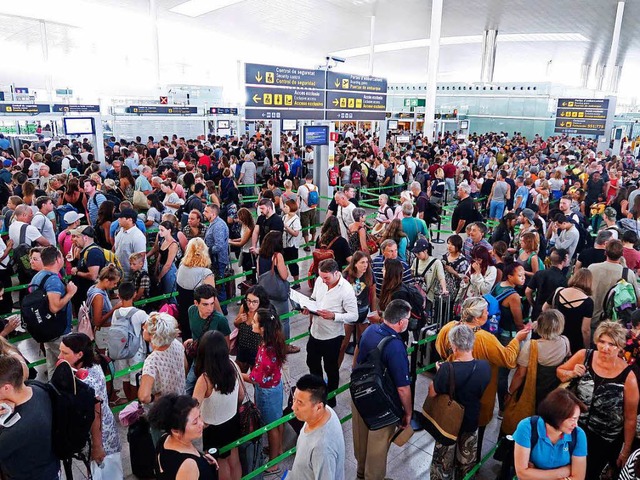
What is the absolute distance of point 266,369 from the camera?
12.4ft

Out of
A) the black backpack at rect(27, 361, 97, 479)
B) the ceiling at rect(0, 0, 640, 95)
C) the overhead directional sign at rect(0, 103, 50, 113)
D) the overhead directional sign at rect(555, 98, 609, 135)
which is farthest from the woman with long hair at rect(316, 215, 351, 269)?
the ceiling at rect(0, 0, 640, 95)

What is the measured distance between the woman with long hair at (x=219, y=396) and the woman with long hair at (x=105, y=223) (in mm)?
4280

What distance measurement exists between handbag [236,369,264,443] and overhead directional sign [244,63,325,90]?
7.74 metres

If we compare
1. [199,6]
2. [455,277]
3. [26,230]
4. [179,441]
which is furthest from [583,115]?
[199,6]

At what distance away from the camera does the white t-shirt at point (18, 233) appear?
612cm

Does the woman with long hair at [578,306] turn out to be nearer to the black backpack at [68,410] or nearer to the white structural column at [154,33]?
the black backpack at [68,410]

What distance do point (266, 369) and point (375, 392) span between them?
35.4 inches

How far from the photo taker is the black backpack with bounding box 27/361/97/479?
297cm

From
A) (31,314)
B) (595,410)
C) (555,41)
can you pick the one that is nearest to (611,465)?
(595,410)

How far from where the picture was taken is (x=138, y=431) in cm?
383

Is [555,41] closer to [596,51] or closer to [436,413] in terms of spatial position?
[596,51]

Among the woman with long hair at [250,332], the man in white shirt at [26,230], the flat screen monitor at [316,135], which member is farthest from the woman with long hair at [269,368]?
the flat screen monitor at [316,135]

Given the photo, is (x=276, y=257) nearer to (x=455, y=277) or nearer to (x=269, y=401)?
(x=269, y=401)

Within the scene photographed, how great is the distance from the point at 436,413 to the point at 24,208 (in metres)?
5.60
